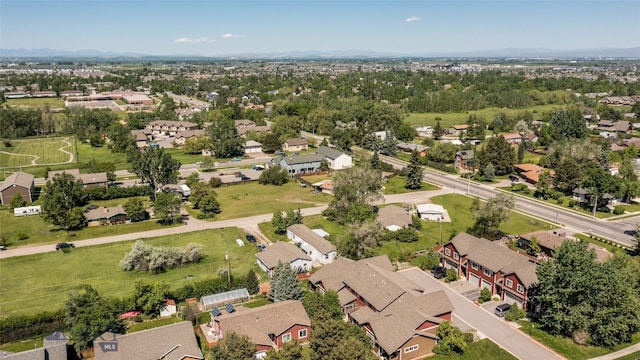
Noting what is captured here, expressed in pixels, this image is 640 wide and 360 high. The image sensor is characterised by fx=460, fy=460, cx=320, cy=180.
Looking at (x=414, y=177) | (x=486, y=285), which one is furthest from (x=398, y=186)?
(x=486, y=285)

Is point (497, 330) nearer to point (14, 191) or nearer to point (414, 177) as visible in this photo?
point (414, 177)

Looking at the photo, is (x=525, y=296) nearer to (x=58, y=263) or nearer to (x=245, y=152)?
(x=58, y=263)

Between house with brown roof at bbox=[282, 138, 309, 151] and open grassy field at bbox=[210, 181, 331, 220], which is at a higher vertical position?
house with brown roof at bbox=[282, 138, 309, 151]

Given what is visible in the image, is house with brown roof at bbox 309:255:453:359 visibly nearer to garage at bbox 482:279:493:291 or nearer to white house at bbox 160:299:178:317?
garage at bbox 482:279:493:291

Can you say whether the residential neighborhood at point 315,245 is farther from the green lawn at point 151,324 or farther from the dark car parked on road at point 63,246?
the dark car parked on road at point 63,246

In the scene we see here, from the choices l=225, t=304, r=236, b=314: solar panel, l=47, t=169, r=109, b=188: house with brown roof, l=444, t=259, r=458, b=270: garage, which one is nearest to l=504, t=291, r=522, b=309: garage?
l=444, t=259, r=458, b=270: garage

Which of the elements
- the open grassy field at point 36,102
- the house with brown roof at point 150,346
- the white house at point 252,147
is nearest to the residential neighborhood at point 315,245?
the house with brown roof at point 150,346
